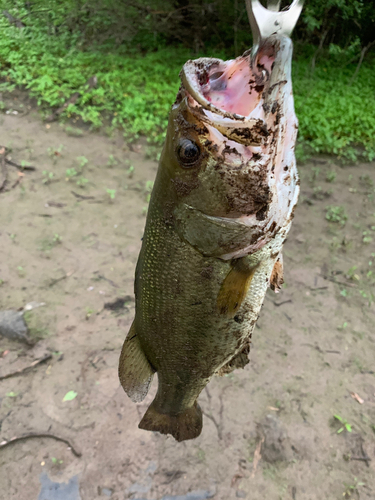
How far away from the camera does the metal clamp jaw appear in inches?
40.4

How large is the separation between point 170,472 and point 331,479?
4.08 feet

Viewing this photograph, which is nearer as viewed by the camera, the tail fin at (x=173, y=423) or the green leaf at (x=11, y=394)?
the tail fin at (x=173, y=423)

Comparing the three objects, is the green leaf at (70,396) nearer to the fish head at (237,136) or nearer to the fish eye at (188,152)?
the fish head at (237,136)

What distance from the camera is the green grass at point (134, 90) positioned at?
642 centimetres

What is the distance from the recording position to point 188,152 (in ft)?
3.74

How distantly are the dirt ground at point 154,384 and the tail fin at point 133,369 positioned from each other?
57.2 inches

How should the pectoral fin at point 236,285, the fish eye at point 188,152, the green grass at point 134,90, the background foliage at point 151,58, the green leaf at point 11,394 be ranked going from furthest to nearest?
1. the background foliage at point 151,58
2. the green grass at point 134,90
3. the green leaf at point 11,394
4. the pectoral fin at point 236,285
5. the fish eye at point 188,152

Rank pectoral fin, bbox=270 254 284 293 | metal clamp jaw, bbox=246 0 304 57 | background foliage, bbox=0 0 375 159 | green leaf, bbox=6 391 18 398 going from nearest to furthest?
metal clamp jaw, bbox=246 0 304 57 → pectoral fin, bbox=270 254 284 293 → green leaf, bbox=6 391 18 398 → background foliage, bbox=0 0 375 159

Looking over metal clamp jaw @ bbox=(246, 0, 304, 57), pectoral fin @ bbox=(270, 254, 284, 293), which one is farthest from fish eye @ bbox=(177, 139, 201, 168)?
pectoral fin @ bbox=(270, 254, 284, 293)

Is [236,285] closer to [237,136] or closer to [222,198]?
[222,198]

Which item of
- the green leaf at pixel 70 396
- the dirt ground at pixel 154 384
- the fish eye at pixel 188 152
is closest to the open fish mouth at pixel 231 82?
the fish eye at pixel 188 152

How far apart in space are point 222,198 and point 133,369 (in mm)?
933

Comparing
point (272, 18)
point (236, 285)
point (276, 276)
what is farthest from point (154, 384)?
point (272, 18)

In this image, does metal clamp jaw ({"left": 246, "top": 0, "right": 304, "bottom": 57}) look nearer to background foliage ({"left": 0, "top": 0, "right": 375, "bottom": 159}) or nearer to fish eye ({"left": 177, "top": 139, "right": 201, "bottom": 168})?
fish eye ({"left": 177, "top": 139, "right": 201, "bottom": 168})
